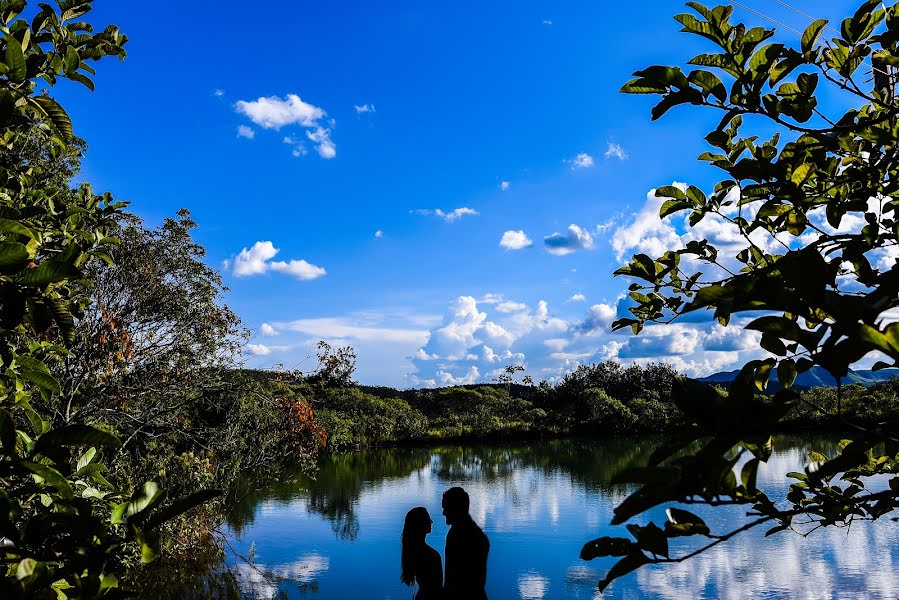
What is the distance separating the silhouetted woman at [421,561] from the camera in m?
4.14

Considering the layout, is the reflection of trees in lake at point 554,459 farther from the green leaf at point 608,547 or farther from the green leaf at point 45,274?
the green leaf at point 45,274

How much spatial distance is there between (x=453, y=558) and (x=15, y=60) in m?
3.44

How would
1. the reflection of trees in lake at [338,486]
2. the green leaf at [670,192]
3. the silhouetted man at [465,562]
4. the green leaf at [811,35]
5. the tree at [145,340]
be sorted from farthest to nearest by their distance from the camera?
the reflection of trees in lake at [338,486], the tree at [145,340], the silhouetted man at [465,562], the green leaf at [670,192], the green leaf at [811,35]

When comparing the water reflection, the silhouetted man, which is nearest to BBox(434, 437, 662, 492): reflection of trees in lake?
the water reflection

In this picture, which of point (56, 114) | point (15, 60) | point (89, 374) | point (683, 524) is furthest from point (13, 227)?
point (89, 374)

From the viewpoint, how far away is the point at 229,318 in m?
9.93

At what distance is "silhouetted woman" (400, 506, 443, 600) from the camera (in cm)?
414

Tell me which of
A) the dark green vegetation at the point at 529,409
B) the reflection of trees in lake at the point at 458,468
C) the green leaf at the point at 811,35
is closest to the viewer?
the green leaf at the point at 811,35

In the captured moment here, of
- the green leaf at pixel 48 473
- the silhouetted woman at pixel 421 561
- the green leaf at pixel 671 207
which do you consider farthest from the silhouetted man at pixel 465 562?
the green leaf at pixel 48 473

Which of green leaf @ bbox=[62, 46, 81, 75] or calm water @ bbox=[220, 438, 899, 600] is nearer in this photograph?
green leaf @ bbox=[62, 46, 81, 75]

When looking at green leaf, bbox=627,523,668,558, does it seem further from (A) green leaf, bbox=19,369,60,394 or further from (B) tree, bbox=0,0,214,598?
(A) green leaf, bbox=19,369,60,394

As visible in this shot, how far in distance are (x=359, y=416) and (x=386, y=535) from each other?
838 inches

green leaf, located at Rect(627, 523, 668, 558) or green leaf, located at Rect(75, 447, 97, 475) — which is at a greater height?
green leaf, located at Rect(75, 447, 97, 475)

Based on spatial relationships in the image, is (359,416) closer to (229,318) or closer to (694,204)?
(229,318)
